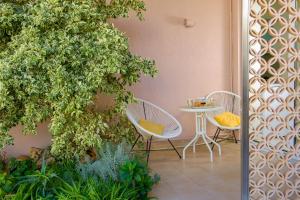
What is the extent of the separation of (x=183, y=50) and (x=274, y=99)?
315 cm

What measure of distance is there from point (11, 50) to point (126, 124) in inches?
62.7

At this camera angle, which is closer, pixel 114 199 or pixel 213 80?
pixel 114 199

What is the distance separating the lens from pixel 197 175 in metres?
3.98

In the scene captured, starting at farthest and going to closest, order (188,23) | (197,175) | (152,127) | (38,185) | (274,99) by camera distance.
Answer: (188,23)
(152,127)
(197,175)
(38,185)
(274,99)

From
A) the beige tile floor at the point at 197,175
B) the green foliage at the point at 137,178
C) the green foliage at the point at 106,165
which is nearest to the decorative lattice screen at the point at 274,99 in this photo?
the beige tile floor at the point at 197,175

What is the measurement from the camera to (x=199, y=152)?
16.6 ft

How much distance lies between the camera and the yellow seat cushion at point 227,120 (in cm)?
504

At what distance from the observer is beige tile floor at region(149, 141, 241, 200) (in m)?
3.40

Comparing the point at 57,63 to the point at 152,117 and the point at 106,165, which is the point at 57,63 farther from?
the point at 152,117

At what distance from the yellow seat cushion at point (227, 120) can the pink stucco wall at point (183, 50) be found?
2.22 feet

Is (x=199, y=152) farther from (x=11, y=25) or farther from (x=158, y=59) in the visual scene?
(x=11, y=25)

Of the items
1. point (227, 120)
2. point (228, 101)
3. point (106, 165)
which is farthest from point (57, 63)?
point (228, 101)

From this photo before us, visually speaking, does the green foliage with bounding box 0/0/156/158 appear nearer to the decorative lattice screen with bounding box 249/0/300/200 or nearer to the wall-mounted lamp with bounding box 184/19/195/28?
the decorative lattice screen with bounding box 249/0/300/200

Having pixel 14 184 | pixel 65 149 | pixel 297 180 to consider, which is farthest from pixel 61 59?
pixel 297 180
